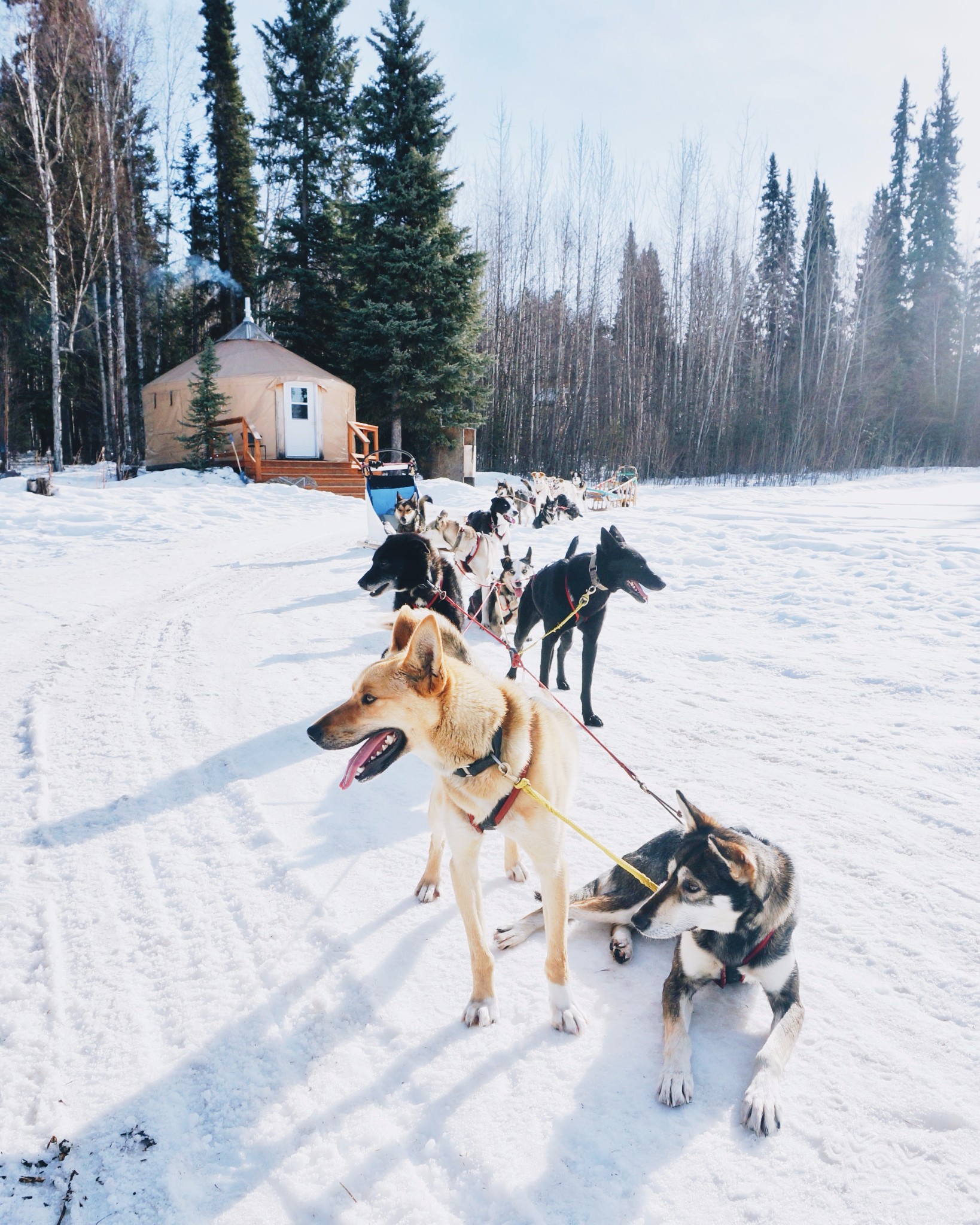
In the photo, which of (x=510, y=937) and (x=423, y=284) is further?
(x=423, y=284)

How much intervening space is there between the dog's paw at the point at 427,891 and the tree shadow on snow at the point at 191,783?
1.23 meters

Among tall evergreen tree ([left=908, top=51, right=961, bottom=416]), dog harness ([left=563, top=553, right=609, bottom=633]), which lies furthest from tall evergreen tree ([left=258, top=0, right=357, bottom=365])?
tall evergreen tree ([left=908, top=51, right=961, bottom=416])

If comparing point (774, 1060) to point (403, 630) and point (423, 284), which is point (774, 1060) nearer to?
point (403, 630)

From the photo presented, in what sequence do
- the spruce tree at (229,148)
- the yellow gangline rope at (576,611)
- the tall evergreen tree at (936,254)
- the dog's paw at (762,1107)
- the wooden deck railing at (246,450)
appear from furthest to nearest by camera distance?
the tall evergreen tree at (936,254)
the spruce tree at (229,148)
the wooden deck railing at (246,450)
the yellow gangline rope at (576,611)
the dog's paw at (762,1107)

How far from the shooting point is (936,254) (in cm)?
3484

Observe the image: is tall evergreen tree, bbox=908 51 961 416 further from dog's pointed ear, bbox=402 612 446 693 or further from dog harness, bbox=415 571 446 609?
dog's pointed ear, bbox=402 612 446 693

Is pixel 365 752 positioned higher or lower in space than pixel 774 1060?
higher

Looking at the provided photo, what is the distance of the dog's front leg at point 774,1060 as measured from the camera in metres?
1.66

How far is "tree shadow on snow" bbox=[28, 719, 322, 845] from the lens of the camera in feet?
9.24

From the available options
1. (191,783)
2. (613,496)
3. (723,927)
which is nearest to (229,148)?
(613,496)

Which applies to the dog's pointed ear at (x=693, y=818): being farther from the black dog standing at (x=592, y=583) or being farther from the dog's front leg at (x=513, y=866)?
the black dog standing at (x=592, y=583)

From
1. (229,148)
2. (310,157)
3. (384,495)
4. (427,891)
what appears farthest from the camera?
(229,148)

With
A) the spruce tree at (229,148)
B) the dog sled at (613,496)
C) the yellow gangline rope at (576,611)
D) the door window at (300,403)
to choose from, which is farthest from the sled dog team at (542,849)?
the spruce tree at (229,148)

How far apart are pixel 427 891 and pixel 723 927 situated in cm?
109
